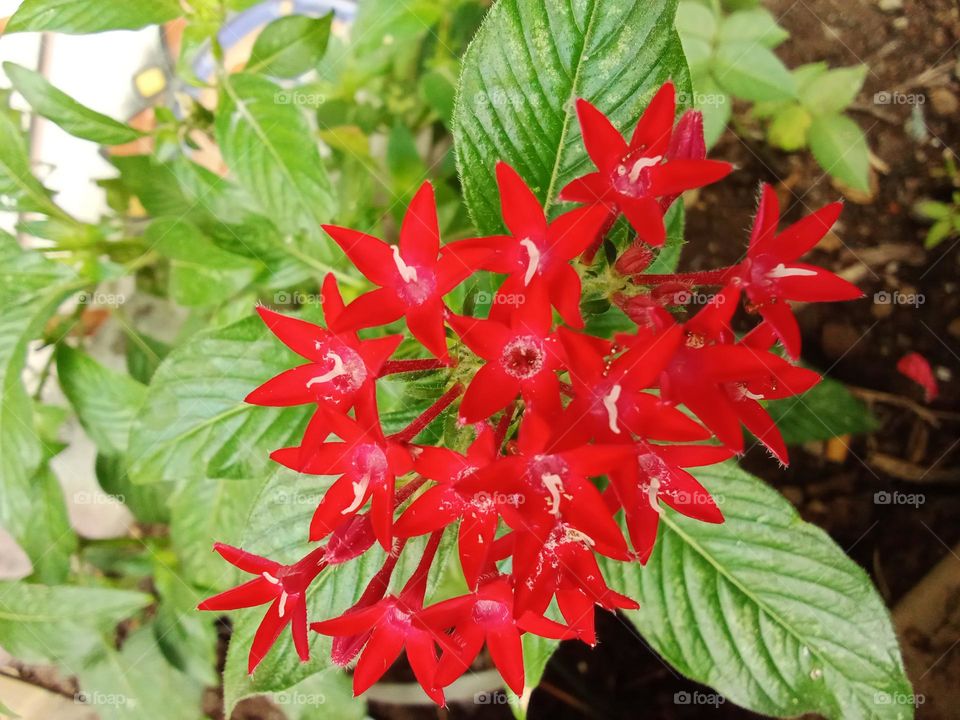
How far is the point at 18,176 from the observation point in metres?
1.14

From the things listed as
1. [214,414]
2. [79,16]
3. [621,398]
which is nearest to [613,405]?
[621,398]

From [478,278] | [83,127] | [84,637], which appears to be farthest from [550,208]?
[84,637]

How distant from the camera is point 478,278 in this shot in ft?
3.11

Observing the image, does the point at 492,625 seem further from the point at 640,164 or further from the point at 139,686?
the point at 139,686

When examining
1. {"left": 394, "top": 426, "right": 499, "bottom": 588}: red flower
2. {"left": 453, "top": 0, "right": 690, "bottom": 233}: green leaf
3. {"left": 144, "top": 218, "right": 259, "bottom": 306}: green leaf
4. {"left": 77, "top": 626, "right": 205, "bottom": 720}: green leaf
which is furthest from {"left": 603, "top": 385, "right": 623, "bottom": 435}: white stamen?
{"left": 77, "top": 626, "right": 205, "bottom": 720}: green leaf

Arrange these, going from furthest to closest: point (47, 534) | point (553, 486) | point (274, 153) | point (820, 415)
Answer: point (820, 415), point (47, 534), point (274, 153), point (553, 486)

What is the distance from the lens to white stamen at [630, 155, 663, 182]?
2.09 feet

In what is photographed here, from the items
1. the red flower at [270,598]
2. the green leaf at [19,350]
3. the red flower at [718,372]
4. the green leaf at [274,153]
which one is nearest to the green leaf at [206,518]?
the green leaf at [19,350]

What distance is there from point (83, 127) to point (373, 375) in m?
0.81

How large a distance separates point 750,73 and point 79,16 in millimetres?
1045

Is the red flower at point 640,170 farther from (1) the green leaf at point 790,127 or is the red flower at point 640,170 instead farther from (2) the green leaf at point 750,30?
(1) the green leaf at point 790,127

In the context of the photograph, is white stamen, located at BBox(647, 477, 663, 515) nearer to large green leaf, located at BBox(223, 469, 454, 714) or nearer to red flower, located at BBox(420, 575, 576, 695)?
red flower, located at BBox(420, 575, 576, 695)

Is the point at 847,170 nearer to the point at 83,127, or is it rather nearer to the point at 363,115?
the point at 363,115

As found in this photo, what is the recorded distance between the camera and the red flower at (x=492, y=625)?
0.65m
